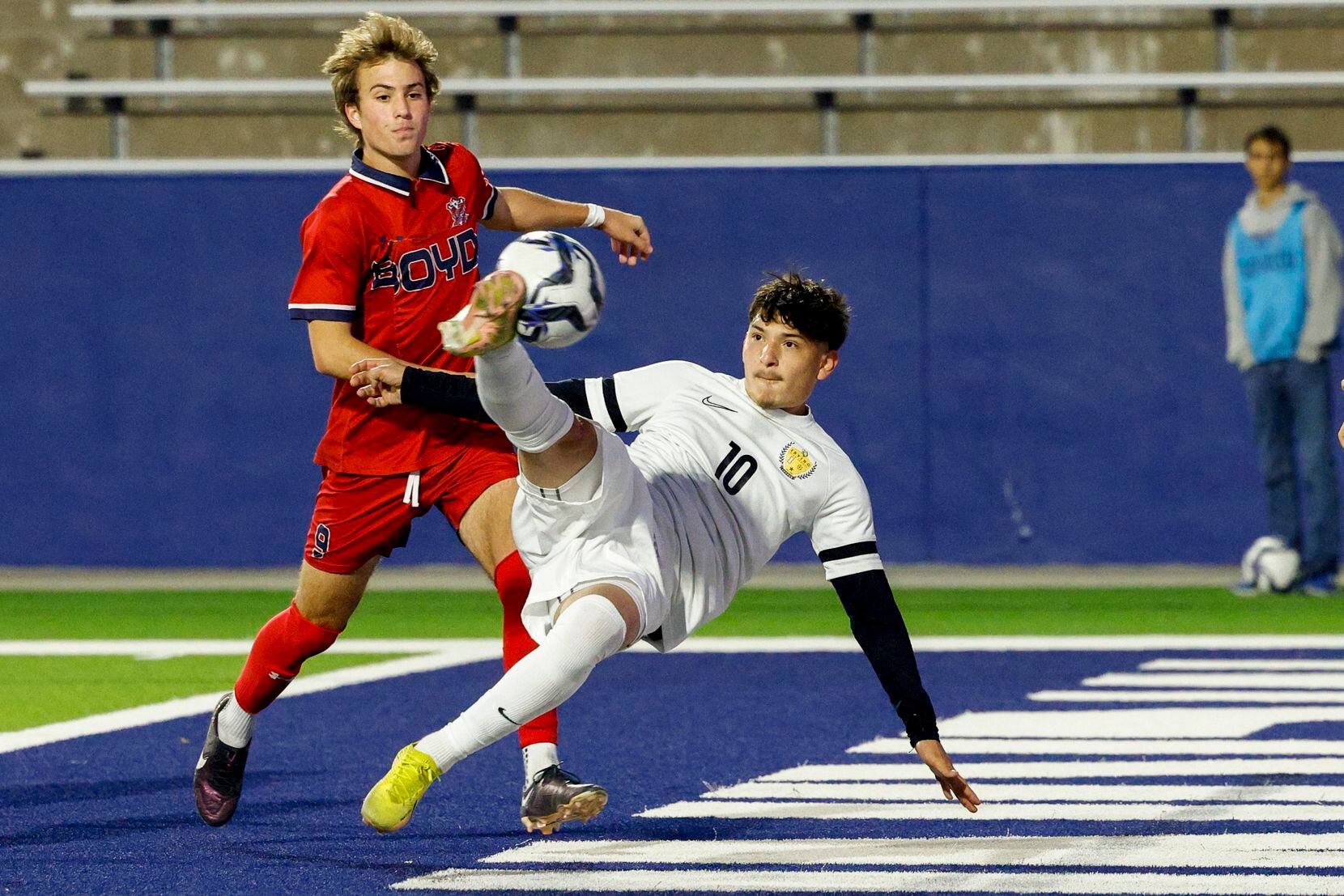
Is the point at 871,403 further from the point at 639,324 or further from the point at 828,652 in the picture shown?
the point at 828,652

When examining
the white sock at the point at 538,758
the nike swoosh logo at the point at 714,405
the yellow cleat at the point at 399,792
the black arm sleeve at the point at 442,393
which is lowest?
the white sock at the point at 538,758

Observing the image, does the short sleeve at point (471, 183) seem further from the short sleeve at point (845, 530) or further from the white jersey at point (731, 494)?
the short sleeve at point (845, 530)

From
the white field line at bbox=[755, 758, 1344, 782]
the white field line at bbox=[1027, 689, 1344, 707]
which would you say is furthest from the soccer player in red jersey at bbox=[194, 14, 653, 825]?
the white field line at bbox=[1027, 689, 1344, 707]

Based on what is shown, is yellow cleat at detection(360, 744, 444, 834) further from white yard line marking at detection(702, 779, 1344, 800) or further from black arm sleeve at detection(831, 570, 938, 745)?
white yard line marking at detection(702, 779, 1344, 800)

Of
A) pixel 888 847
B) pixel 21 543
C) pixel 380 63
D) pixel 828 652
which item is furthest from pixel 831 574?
pixel 21 543

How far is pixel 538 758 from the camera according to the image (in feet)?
18.3

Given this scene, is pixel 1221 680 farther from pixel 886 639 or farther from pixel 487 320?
pixel 487 320

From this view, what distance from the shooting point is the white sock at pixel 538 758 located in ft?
18.2

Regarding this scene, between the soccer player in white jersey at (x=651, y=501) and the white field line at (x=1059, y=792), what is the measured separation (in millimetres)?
1016

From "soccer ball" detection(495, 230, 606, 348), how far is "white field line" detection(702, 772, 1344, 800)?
195cm

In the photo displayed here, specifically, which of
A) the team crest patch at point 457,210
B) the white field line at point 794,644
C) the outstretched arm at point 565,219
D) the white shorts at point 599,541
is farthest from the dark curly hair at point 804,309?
the white field line at point 794,644

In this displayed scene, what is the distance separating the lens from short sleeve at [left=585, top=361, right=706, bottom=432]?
5777 mm

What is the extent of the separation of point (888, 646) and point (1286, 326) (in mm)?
7677

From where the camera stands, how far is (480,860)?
5438mm
